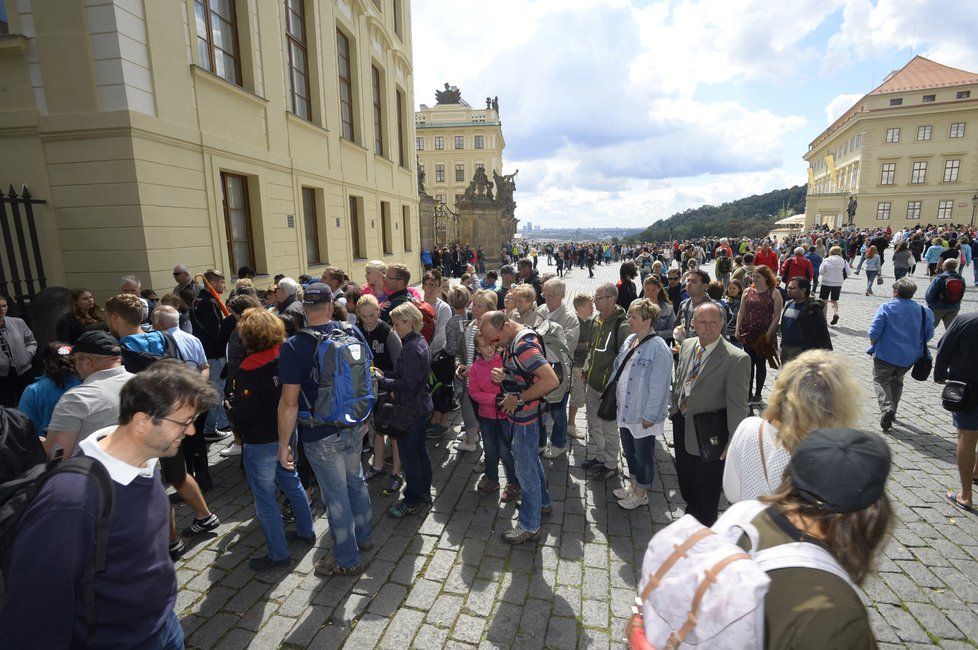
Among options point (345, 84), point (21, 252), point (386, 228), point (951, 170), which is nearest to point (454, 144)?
point (386, 228)

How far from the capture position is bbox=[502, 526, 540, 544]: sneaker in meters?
3.73

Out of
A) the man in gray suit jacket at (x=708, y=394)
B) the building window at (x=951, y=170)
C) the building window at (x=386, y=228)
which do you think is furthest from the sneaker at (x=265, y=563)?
the building window at (x=951, y=170)

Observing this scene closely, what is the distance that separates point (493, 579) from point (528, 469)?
82 centimetres

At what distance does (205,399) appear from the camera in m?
1.96

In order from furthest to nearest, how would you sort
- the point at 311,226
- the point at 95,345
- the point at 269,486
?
the point at 311,226
the point at 269,486
the point at 95,345

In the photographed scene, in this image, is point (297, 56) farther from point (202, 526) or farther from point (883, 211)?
point (883, 211)

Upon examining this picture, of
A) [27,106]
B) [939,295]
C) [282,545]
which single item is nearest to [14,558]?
[282,545]

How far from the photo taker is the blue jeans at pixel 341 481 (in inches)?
127

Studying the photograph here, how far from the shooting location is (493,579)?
11.1ft

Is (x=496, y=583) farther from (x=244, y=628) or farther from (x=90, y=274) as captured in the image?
(x=90, y=274)

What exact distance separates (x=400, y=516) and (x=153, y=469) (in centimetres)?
263

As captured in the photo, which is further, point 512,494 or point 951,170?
point 951,170

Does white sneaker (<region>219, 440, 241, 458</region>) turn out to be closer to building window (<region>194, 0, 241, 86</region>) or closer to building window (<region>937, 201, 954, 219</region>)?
building window (<region>194, 0, 241, 86</region>)

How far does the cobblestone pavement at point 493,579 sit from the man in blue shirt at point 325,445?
24 cm
